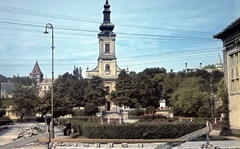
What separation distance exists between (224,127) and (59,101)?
24.4 metres

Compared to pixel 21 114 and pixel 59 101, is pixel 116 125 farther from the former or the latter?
pixel 21 114

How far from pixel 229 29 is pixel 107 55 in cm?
7429

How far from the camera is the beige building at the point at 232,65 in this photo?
2339cm

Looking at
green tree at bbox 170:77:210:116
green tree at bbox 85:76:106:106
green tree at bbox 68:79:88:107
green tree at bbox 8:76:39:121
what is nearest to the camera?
green tree at bbox 170:77:210:116

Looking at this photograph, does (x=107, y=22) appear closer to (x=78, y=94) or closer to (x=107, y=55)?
(x=107, y=55)

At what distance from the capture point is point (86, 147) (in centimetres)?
1730

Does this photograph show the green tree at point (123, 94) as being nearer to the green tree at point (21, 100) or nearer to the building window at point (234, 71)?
the green tree at point (21, 100)

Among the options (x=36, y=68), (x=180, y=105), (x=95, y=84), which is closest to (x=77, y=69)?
(x=36, y=68)

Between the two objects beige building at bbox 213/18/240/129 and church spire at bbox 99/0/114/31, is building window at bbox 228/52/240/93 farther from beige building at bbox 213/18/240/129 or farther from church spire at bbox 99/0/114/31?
church spire at bbox 99/0/114/31

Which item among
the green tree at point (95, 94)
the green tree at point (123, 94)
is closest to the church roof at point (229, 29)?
the green tree at point (123, 94)

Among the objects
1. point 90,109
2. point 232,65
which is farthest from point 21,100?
point 232,65

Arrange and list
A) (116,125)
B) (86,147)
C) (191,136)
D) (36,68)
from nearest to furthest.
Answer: (191,136) → (86,147) → (116,125) → (36,68)

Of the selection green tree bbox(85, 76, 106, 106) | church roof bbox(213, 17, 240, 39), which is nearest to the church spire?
green tree bbox(85, 76, 106, 106)

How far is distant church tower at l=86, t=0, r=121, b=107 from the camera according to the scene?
96494 mm
